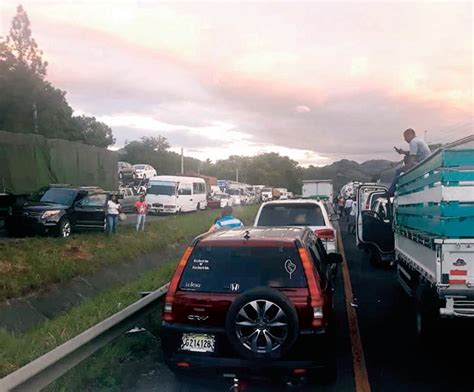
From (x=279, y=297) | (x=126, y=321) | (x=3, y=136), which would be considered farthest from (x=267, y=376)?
(x=3, y=136)

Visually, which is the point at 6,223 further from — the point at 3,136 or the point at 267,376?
the point at 267,376

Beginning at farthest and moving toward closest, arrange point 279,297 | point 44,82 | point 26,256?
point 44,82, point 26,256, point 279,297

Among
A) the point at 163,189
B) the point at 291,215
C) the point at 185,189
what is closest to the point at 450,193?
the point at 291,215

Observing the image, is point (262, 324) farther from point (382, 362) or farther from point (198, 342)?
point (382, 362)

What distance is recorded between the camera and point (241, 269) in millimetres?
5043

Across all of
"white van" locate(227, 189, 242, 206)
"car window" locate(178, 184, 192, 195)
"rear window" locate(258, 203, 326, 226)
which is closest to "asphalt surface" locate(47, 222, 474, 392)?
"rear window" locate(258, 203, 326, 226)

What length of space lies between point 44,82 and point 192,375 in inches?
2059

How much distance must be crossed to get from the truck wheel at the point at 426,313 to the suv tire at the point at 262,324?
2.60 metres

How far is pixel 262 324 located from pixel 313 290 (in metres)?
0.56

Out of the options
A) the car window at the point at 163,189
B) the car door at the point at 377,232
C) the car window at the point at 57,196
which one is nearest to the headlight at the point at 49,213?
the car window at the point at 57,196

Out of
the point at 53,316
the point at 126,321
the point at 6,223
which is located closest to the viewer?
the point at 126,321

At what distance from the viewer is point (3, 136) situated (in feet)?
68.1

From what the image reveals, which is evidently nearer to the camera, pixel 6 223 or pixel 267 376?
pixel 267 376

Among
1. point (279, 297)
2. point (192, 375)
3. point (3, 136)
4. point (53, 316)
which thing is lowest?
point (53, 316)
